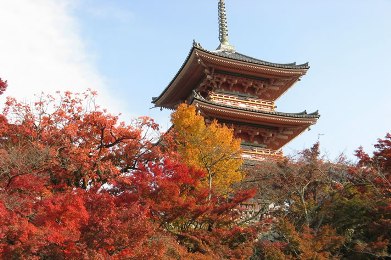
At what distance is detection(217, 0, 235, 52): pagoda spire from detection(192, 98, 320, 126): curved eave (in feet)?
24.3

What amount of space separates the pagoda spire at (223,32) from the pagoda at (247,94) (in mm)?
4349

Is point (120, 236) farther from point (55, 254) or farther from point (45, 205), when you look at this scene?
point (45, 205)

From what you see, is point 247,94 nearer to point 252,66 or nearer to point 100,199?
point 252,66

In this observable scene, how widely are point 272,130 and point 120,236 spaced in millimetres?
15342

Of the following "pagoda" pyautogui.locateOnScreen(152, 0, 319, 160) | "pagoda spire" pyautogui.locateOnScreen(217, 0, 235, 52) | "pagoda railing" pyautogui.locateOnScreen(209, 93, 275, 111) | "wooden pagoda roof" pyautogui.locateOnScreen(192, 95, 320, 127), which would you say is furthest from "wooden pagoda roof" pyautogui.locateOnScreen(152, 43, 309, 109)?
"pagoda spire" pyautogui.locateOnScreen(217, 0, 235, 52)

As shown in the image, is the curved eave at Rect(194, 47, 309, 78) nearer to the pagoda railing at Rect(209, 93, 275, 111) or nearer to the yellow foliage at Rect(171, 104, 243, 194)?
the pagoda railing at Rect(209, 93, 275, 111)

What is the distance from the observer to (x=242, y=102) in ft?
83.7

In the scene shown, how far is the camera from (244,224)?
16.4 meters

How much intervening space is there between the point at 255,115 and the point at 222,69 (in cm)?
332

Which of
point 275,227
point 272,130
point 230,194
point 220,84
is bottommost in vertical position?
point 275,227

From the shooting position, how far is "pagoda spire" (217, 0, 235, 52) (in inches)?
1204

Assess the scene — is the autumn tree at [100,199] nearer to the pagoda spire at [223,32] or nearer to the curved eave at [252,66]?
the curved eave at [252,66]

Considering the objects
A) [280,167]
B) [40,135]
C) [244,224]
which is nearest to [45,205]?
[40,135]

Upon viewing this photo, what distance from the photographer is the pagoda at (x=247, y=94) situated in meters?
23.9
